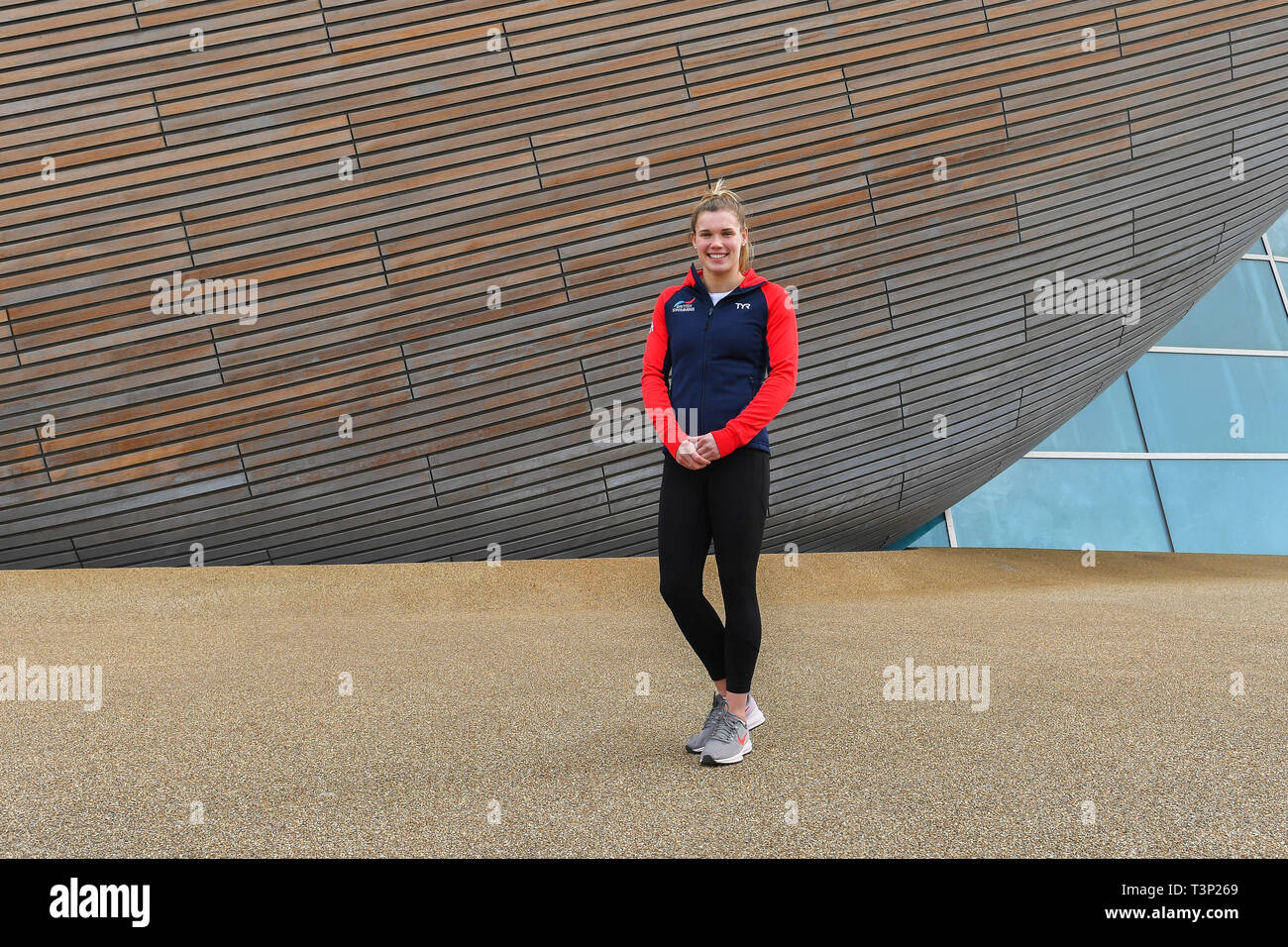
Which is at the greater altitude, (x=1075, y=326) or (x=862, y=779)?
(x=1075, y=326)

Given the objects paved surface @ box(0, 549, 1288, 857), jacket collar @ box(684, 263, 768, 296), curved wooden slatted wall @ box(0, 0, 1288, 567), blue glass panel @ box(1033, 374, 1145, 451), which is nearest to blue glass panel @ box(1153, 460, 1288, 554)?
blue glass panel @ box(1033, 374, 1145, 451)

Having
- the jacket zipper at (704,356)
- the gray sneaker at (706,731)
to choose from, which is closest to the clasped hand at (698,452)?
the jacket zipper at (704,356)

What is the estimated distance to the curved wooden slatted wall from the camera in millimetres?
6059

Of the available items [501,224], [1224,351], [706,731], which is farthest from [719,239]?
[1224,351]

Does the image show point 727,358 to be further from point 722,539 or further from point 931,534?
point 931,534

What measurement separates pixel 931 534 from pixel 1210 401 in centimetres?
483

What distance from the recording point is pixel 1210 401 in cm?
1203

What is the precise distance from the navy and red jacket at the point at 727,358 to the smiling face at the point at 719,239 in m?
0.09

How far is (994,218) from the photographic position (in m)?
7.14

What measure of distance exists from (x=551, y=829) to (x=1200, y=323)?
43.3 ft

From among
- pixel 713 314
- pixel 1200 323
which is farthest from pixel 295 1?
pixel 1200 323

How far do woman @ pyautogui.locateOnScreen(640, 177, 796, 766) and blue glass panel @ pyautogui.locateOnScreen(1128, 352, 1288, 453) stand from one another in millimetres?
10302

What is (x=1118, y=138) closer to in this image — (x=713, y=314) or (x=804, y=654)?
(x=804, y=654)

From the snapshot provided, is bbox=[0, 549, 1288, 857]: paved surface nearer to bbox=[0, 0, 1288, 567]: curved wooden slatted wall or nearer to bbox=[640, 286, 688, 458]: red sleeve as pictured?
bbox=[0, 0, 1288, 567]: curved wooden slatted wall
